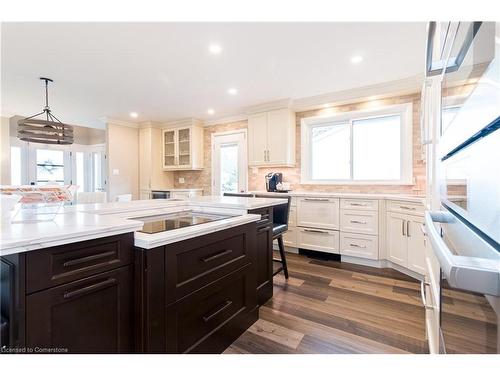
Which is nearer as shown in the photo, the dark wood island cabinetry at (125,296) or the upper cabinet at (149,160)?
the dark wood island cabinetry at (125,296)

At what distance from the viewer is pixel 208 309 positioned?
4.74 ft

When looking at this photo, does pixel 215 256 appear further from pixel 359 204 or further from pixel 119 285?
pixel 359 204

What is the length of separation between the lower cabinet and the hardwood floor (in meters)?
0.19

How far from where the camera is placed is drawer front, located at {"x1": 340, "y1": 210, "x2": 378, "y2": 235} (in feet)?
10.2

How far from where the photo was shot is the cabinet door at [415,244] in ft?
8.41

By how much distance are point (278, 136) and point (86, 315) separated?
3529 mm

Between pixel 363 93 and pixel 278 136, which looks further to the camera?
pixel 278 136

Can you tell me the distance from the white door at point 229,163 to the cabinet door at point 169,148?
3.13ft

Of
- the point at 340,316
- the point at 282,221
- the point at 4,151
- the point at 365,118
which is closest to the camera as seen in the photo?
the point at 340,316

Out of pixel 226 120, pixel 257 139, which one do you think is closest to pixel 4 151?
pixel 226 120

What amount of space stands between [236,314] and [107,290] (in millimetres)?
906

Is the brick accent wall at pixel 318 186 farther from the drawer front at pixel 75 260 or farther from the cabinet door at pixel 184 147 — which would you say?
the drawer front at pixel 75 260

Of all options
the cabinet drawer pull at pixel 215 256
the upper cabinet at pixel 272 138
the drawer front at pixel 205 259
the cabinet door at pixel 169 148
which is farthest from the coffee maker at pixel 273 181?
the cabinet drawer pull at pixel 215 256

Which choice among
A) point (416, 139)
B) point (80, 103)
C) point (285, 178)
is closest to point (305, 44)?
point (416, 139)
